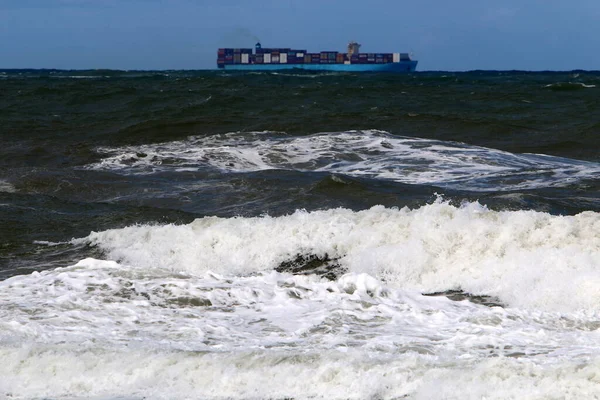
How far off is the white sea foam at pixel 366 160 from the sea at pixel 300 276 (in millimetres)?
112

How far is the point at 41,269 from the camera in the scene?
370 inches

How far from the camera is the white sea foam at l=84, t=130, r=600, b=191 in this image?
16.8 m

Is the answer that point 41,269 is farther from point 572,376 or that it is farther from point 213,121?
point 213,121

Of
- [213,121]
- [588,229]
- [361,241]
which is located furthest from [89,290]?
[213,121]

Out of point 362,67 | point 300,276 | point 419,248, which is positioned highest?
point 362,67

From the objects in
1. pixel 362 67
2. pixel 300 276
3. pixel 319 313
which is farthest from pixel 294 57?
pixel 319 313

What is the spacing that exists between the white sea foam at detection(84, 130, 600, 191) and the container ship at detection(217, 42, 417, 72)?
91.7m

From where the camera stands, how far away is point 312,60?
11825 cm

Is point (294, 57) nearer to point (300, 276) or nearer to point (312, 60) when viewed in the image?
point (312, 60)

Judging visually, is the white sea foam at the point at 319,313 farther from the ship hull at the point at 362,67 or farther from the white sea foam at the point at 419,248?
the ship hull at the point at 362,67

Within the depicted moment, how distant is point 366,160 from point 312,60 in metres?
100

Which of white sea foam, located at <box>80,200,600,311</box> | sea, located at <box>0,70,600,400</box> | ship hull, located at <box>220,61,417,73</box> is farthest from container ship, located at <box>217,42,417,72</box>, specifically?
white sea foam, located at <box>80,200,600,311</box>

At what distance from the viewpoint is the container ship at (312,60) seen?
114625 millimetres

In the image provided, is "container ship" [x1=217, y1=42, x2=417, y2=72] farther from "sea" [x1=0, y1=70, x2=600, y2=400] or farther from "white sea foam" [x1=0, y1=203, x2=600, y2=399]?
"white sea foam" [x1=0, y1=203, x2=600, y2=399]
